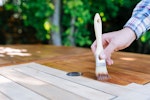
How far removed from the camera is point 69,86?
0.80 meters

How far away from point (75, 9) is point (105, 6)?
21.6 inches

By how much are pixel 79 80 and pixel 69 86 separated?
0.25 feet

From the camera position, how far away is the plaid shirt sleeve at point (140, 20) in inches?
37.0

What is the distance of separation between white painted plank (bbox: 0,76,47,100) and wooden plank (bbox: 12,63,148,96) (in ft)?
0.43

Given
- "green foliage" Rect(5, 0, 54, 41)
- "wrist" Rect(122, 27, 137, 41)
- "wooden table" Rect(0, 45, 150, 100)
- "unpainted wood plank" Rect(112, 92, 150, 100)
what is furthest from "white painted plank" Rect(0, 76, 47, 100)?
"green foliage" Rect(5, 0, 54, 41)

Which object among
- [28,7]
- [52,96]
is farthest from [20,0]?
[52,96]

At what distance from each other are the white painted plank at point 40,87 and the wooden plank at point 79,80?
2.0 inches

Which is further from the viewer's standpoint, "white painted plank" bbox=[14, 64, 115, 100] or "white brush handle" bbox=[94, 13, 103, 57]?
"white brush handle" bbox=[94, 13, 103, 57]

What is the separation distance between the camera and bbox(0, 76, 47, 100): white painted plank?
0.70 m

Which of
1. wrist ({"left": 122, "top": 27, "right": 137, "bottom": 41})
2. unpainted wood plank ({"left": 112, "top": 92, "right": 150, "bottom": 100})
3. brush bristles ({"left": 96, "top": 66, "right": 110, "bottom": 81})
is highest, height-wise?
wrist ({"left": 122, "top": 27, "right": 137, "bottom": 41})

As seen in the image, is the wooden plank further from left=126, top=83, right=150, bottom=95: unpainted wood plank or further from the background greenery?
the background greenery

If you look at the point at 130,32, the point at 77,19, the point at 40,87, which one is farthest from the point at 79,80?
the point at 77,19

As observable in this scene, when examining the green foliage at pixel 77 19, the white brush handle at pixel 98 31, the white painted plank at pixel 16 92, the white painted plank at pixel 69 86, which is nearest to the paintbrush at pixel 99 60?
the white brush handle at pixel 98 31

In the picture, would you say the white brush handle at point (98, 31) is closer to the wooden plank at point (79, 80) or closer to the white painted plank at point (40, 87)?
the wooden plank at point (79, 80)
